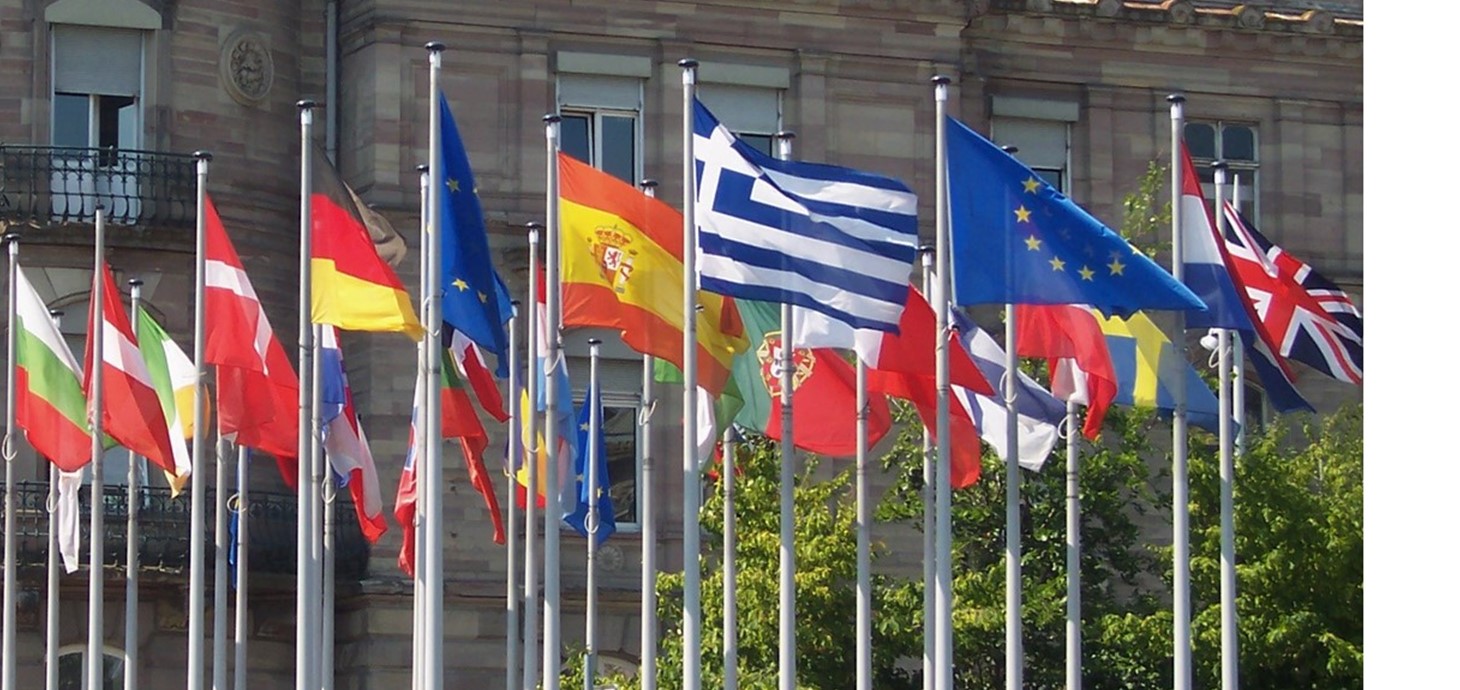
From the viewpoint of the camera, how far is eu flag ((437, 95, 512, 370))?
92.4 ft

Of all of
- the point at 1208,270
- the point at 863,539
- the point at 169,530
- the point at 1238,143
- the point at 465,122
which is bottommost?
the point at 169,530

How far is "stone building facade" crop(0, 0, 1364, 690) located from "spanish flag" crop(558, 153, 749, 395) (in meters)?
15.0

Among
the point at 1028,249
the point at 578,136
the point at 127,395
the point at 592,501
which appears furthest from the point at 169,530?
the point at 1028,249

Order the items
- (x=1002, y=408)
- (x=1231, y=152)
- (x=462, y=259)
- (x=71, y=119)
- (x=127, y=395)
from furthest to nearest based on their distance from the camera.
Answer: (x=1231, y=152) < (x=71, y=119) < (x=127, y=395) < (x=1002, y=408) < (x=462, y=259)

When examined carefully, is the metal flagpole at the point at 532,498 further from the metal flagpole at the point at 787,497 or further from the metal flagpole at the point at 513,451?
the metal flagpole at the point at 787,497

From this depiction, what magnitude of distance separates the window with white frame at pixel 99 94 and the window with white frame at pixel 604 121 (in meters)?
6.05

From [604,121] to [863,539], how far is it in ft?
54.6

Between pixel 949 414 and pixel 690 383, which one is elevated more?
pixel 690 383

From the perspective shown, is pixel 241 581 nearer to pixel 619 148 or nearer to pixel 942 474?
pixel 942 474

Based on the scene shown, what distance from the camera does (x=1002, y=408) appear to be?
30.3 meters

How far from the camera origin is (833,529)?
3803 centimetres

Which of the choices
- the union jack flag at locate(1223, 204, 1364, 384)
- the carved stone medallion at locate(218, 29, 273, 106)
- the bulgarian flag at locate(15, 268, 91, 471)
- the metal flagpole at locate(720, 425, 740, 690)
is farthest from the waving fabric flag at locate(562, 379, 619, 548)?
the carved stone medallion at locate(218, 29, 273, 106)

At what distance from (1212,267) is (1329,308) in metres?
5.68

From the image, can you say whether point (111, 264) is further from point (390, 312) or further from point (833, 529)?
point (390, 312)
